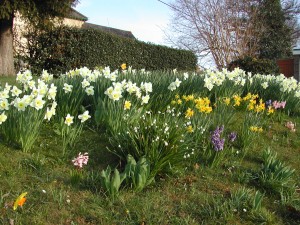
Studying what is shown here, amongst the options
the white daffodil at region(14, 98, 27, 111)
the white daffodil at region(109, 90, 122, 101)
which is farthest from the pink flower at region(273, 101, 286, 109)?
the white daffodil at region(14, 98, 27, 111)

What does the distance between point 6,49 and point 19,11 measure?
149 centimetres

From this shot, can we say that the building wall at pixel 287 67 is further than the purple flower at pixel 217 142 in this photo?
Yes

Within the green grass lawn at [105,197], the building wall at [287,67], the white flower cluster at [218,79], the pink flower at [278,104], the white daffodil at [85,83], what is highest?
the building wall at [287,67]

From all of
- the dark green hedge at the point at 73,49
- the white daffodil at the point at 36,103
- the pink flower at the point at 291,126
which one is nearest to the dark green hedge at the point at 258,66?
the dark green hedge at the point at 73,49

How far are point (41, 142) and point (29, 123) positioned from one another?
31 cm

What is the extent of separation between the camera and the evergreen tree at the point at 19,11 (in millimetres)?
9984

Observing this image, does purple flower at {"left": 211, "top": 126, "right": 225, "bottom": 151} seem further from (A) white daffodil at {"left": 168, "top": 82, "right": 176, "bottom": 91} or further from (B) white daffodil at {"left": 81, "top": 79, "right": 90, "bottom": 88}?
(B) white daffodil at {"left": 81, "top": 79, "right": 90, "bottom": 88}

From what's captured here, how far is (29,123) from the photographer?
10.5 feet

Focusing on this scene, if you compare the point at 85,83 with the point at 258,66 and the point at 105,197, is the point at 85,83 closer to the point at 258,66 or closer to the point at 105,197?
the point at 105,197

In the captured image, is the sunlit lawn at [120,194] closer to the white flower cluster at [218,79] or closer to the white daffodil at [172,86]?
the white daffodil at [172,86]

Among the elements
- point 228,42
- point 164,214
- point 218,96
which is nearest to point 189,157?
point 164,214

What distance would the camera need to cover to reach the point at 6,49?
36.9 ft

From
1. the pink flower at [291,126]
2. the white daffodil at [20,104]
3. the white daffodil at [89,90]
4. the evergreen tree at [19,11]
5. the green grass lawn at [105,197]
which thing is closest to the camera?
the green grass lawn at [105,197]

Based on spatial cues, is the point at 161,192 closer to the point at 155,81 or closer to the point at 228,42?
the point at 155,81
